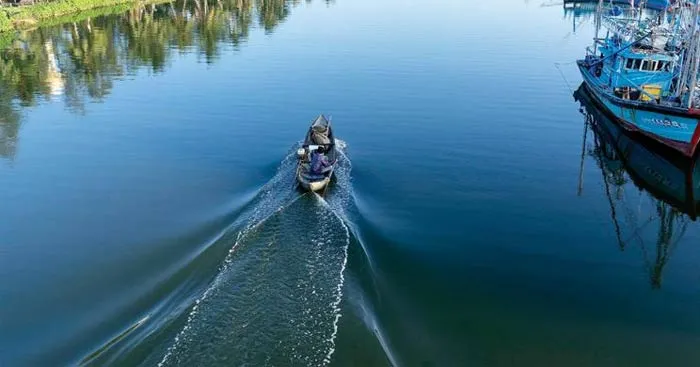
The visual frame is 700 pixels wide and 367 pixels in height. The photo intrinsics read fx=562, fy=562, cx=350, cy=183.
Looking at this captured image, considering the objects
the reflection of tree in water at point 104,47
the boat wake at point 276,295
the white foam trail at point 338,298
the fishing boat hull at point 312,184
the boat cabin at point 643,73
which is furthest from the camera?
the reflection of tree in water at point 104,47

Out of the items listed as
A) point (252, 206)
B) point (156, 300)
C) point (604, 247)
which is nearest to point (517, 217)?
point (604, 247)

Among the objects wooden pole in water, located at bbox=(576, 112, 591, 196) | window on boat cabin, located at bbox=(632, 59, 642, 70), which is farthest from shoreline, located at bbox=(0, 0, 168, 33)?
window on boat cabin, located at bbox=(632, 59, 642, 70)

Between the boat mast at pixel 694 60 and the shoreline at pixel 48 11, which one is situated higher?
the shoreline at pixel 48 11

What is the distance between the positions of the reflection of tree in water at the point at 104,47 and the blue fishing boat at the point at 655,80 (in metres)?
43.3

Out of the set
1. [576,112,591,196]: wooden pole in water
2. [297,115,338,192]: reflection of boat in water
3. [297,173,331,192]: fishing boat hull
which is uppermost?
[297,115,338,192]: reflection of boat in water

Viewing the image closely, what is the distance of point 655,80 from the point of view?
147 ft

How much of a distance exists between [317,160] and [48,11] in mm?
76836

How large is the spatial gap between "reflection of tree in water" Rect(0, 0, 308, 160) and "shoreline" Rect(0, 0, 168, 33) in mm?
3087

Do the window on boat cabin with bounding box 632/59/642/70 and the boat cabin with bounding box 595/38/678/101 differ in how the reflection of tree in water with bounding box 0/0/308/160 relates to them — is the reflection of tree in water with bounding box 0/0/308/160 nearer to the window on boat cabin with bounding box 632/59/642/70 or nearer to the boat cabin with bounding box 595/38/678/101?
the boat cabin with bounding box 595/38/678/101

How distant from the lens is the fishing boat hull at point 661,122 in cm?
3719

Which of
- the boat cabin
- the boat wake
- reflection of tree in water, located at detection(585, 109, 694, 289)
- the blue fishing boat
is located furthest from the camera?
the boat cabin

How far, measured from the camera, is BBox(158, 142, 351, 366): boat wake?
687 inches

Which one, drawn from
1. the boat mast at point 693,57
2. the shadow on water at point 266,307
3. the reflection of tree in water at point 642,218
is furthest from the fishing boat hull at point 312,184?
the boat mast at point 693,57

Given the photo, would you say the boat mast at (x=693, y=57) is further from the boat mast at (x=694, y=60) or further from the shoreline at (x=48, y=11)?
the shoreline at (x=48, y=11)
